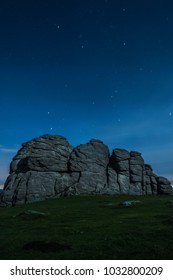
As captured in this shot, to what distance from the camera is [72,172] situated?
101375mm

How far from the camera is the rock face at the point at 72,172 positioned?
9238 centimetres

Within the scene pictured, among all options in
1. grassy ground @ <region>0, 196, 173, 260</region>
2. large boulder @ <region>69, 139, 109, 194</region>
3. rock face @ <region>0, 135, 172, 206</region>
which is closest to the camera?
grassy ground @ <region>0, 196, 173, 260</region>

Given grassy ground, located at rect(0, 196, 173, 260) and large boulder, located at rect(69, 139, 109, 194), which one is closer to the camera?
grassy ground, located at rect(0, 196, 173, 260)

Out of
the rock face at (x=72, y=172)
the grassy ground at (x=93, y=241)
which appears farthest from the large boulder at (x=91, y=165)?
the grassy ground at (x=93, y=241)

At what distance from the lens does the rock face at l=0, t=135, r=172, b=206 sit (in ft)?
303

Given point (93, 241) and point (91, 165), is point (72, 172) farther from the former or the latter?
point (93, 241)

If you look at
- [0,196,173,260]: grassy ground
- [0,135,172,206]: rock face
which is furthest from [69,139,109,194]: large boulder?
[0,196,173,260]: grassy ground

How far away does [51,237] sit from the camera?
29109mm

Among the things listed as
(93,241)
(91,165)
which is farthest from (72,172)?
(93,241)

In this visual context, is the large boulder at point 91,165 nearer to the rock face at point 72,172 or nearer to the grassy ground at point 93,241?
the rock face at point 72,172

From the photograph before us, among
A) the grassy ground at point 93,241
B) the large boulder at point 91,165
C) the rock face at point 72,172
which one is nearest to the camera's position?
the grassy ground at point 93,241

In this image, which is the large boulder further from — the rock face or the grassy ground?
the grassy ground
